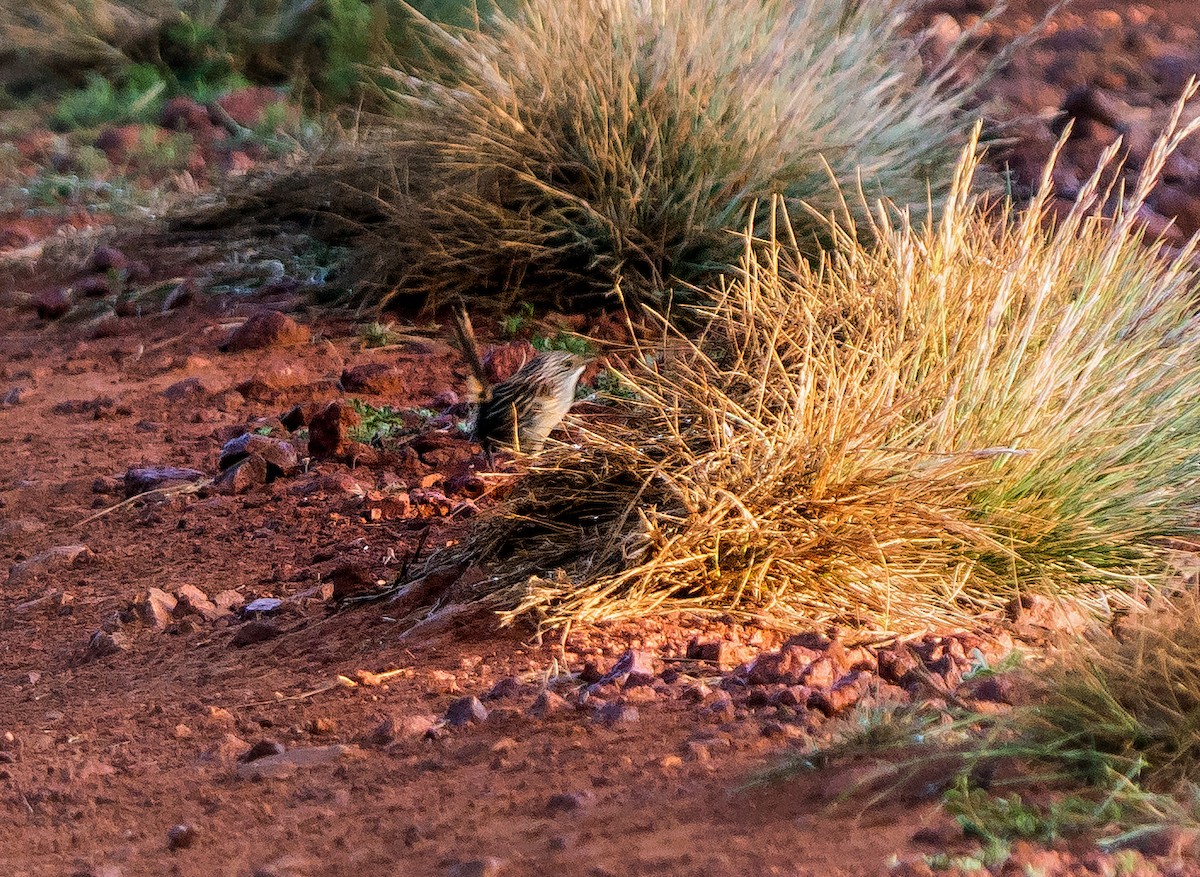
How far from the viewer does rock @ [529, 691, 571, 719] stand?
2910mm

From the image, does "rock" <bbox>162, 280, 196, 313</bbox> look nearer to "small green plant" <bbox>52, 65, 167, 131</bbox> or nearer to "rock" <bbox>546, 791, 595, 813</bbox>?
"small green plant" <bbox>52, 65, 167, 131</bbox>

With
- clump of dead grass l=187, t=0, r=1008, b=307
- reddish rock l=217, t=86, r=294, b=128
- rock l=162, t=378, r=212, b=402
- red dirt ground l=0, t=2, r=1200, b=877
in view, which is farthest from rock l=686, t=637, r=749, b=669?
reddish rock l=217, t=86, r=294, b=128

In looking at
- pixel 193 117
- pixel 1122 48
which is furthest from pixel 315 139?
pixel 1122 48

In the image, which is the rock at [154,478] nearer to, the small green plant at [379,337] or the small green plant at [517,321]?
the small green plant at [379,337]

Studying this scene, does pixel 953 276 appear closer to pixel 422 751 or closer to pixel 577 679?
pixel 577 679

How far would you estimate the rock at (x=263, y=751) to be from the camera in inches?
114

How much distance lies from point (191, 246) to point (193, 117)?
2756 millimetres

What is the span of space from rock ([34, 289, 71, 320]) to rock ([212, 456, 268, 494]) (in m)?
2.69

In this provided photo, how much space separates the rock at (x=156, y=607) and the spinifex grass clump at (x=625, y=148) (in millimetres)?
2435

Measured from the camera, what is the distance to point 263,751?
2895mm

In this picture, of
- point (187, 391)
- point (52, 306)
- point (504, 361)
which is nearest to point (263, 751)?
point (504, 361)

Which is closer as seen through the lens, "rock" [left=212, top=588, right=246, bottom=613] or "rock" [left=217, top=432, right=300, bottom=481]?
"rock" [left=212, top=588, right=246, bottom=613]

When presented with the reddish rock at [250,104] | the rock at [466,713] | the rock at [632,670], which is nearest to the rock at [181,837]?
the rock at [466,713]

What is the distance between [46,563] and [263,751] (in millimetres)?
1944
